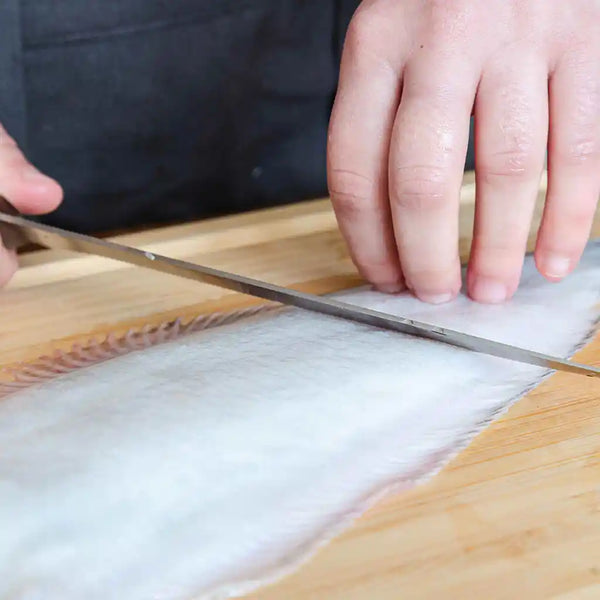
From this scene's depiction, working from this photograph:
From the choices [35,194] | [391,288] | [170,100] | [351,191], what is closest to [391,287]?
[391,288]

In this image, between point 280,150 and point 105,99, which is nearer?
point 105,99

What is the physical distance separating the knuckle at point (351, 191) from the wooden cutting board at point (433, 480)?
0.14 meters

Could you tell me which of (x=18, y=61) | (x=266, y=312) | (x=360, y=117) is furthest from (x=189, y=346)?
(x=18, y=61)

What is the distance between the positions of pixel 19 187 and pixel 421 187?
16.0 inches

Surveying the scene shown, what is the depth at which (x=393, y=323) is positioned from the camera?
31.4 inches

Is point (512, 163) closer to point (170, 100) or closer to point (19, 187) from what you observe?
point (19, 187)

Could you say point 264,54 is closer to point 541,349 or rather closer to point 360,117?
point 360,117

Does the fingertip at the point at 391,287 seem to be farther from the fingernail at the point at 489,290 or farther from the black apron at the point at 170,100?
the black apron at the point at 170,100

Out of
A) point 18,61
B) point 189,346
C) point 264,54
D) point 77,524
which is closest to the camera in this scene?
point 77,524

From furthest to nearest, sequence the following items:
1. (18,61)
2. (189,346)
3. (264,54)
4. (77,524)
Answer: (264,54) → (18,61) → (189,346) → (77,524)

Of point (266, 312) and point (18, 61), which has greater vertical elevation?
point (18, 61)

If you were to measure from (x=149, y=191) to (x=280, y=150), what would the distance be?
8.4 inches

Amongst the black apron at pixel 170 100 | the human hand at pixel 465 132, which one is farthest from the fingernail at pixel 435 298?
the black apron at pixel 170 100

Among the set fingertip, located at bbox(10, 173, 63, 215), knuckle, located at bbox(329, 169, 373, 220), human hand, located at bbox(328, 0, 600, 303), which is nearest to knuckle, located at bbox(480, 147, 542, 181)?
human hand, located at bbox(328, 0, 600, 303)
